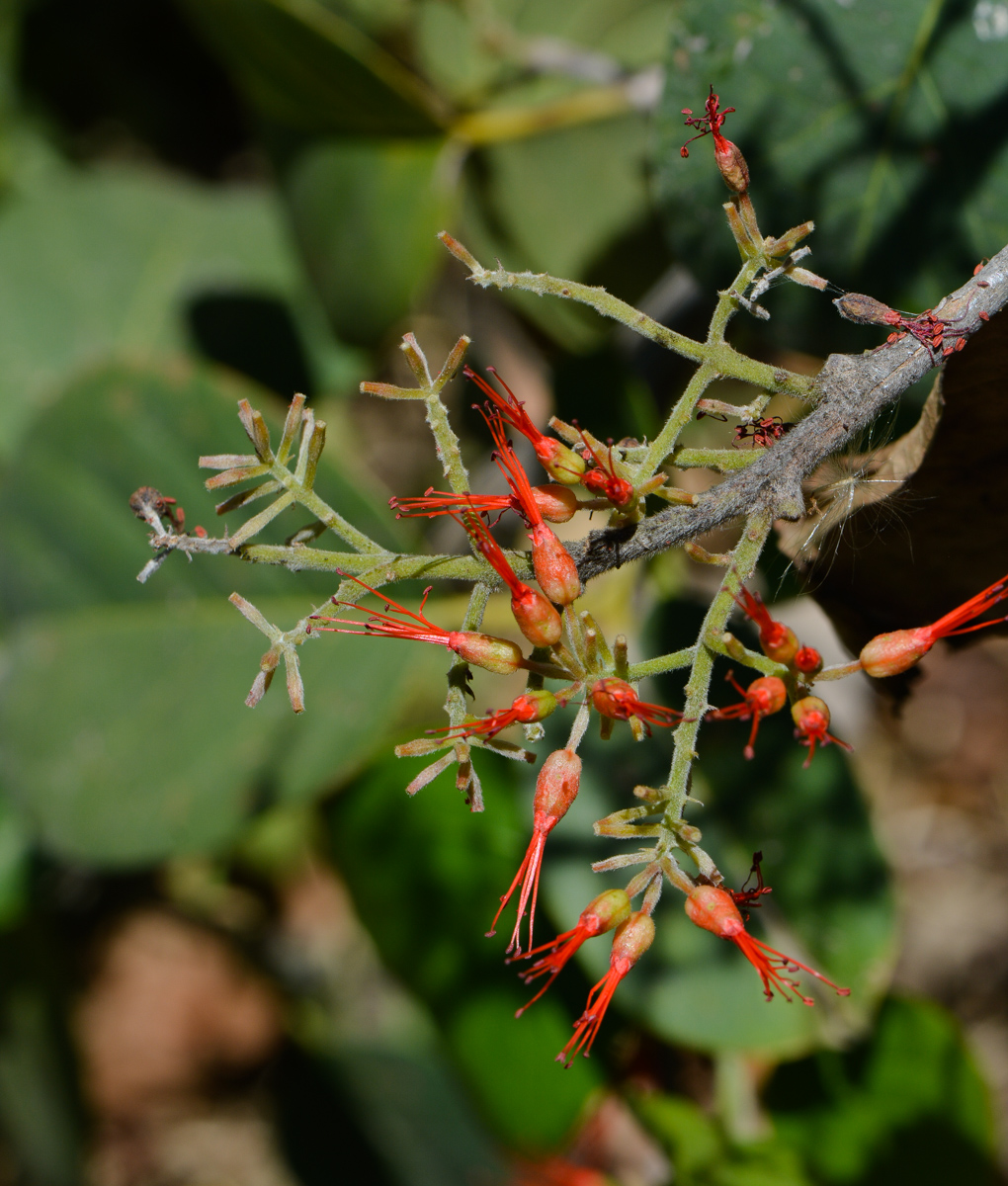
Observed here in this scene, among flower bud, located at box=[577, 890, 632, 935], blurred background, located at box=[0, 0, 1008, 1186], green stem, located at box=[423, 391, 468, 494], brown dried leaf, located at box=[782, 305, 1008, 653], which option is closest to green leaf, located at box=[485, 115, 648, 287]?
blurred background, located at box=[0, 0, 1008, 1186]

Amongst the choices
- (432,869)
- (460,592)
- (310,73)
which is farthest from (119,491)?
(432,869)

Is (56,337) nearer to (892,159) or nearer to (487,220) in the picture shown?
(487,220)

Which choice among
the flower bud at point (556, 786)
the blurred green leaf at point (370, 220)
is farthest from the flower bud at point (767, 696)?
the blurred green leaf at point (370, 220)

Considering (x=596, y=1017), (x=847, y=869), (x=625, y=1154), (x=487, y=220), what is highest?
(x=487, y=220)

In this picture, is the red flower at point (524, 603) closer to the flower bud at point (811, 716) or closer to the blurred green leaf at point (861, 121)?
the flower bud at point (811, 716)

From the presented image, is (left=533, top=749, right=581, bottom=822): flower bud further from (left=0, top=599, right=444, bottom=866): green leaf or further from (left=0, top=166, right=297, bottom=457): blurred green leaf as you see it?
(left=0, top=166, right=297, bottom=457): blurred green leaf

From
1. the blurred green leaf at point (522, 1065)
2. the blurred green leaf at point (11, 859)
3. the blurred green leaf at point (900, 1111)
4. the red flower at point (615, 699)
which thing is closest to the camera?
the red flower at point (615, 699)

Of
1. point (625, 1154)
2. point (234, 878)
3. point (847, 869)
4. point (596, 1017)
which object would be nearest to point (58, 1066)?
point (234, 878)
